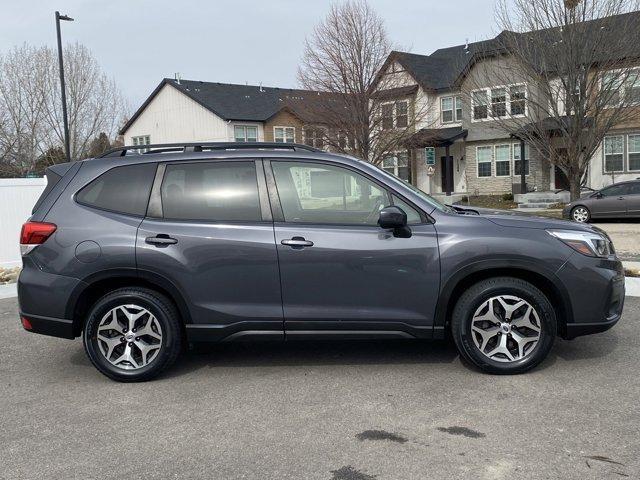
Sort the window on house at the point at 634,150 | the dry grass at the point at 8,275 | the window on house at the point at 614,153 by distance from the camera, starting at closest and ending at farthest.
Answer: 1. the dry grass at the point at 8,275
2. the window on house at the point at 634,150
3. the window on house at the point at 614,153

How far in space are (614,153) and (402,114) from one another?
979 cm

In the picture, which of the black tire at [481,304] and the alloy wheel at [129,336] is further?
the alloy wheel at [129,336]

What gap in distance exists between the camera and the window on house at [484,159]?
98.5 ft

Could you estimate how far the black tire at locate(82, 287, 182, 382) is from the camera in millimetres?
4629

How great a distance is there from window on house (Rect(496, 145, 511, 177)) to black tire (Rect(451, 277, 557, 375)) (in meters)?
26.3

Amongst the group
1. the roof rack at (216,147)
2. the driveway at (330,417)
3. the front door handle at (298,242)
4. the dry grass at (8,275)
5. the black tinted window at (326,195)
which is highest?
the roof rack at (216,147)

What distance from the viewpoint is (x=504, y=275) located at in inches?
182

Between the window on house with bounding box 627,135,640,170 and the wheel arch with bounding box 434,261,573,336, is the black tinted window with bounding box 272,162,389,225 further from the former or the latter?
the window on house with bounding box 627,135,640,170

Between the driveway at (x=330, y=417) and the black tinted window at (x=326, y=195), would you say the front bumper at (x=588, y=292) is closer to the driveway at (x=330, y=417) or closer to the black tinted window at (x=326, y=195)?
the driveway at (x=330, y=417)

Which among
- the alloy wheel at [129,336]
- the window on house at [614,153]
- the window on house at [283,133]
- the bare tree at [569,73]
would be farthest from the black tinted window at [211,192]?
the window on house at [283,133]

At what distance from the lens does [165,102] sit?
130 feet

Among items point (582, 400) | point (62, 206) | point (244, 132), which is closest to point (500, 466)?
point (582, 400)

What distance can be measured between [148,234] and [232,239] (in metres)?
0.67

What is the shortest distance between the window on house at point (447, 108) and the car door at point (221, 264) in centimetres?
2814
